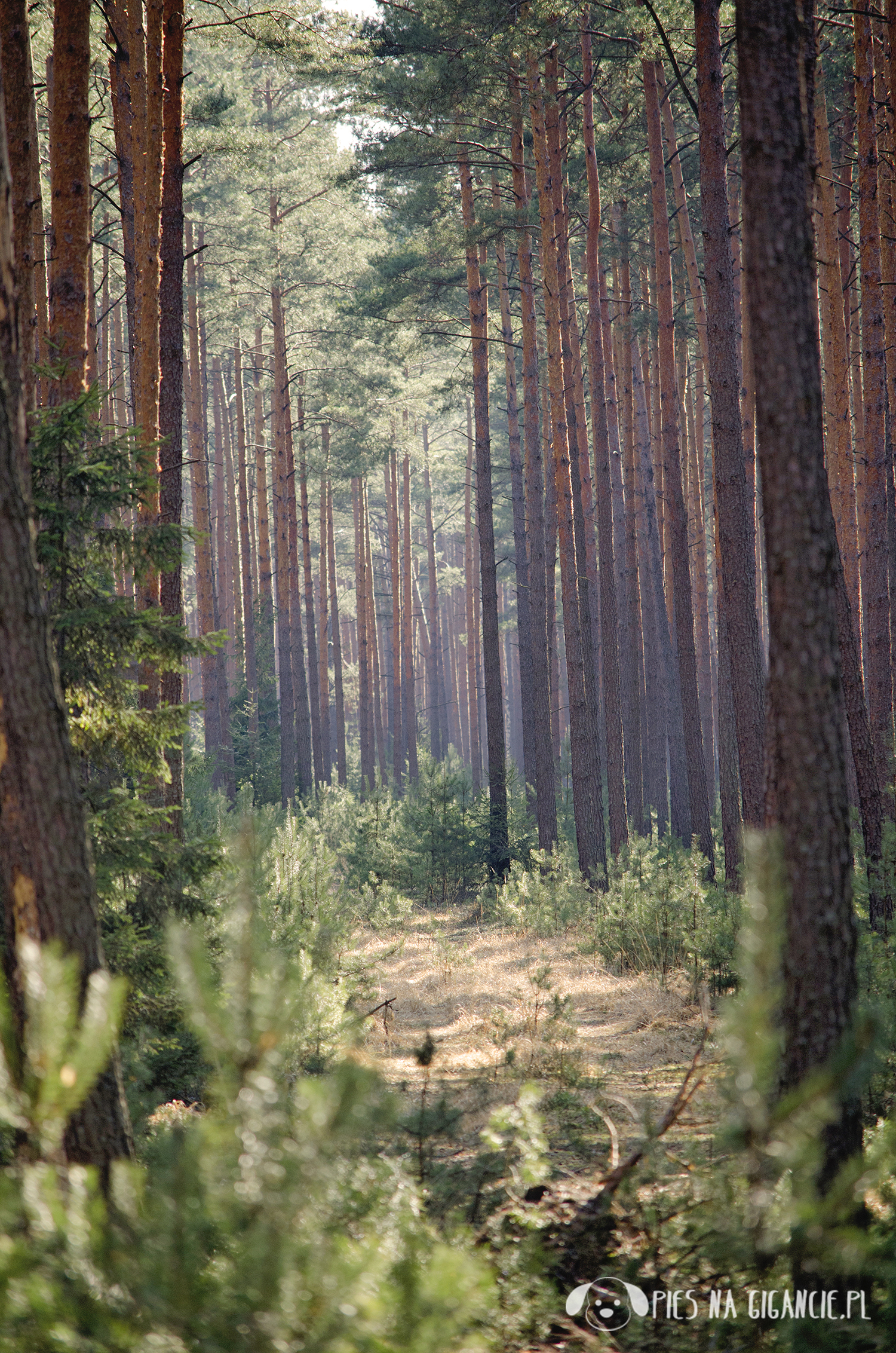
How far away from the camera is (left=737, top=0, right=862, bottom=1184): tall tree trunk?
3.25m

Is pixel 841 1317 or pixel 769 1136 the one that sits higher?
pixel 769 1136

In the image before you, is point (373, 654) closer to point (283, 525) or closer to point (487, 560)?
point (283, 525)

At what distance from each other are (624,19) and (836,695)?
1189cm

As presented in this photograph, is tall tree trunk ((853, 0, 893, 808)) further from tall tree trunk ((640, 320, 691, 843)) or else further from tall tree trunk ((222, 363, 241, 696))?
tall tree trunk ((222, 363, 241, 696))

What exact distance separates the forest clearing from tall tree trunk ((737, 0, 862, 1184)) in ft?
0.06

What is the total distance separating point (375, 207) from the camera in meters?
25.8

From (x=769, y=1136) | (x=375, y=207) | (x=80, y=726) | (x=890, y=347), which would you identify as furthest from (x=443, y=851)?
(x=375, y=207)

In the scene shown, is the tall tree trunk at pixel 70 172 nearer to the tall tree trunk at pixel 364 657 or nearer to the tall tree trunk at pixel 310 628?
the tall tree trunk at pixel 310 628

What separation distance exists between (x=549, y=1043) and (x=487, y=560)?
10.4 metres

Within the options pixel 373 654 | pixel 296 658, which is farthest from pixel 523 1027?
pixel 373 654

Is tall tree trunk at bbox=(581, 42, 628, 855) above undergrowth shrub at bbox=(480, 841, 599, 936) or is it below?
above

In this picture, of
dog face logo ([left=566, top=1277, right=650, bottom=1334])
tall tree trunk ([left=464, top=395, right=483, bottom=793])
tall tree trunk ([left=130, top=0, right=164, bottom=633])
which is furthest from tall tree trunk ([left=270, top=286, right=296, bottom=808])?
dog face logo ([left=566, top=1277, right=650, bottom=1334])

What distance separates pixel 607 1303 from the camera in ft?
10.8

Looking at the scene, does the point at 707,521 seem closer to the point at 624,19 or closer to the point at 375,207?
the point at 375,207
